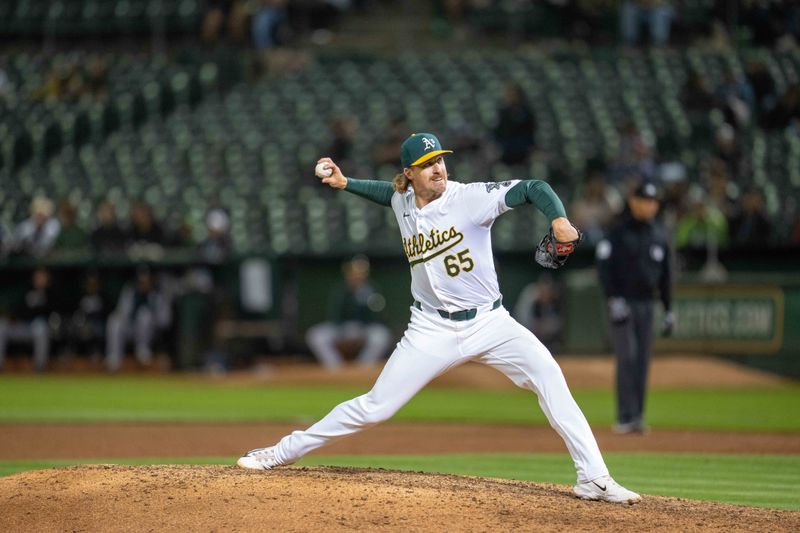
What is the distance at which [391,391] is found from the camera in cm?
636

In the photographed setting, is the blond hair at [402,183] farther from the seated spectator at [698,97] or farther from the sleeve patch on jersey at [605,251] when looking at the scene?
the seated spectator at [698,97]

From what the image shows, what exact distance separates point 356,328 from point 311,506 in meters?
11.3

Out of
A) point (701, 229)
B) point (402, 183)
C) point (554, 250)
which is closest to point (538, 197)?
point (554, 250)

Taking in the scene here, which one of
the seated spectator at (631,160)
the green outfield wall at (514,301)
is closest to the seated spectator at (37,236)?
the green outfield wall at (514,301)

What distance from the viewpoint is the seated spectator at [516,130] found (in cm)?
1895

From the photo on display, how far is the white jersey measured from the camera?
6.35 metres

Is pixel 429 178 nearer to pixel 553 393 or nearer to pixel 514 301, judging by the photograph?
pixel 553 393

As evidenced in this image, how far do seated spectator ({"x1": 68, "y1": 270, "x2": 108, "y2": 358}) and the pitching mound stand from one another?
1182 cm

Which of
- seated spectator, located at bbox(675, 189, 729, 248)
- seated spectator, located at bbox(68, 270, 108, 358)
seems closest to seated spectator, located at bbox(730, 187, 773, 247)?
seated spectator, located at bbox(675, 189, 729, 248)

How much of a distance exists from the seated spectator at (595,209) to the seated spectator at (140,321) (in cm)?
615

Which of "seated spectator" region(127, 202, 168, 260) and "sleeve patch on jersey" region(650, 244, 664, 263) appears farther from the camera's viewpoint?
"seated spectator" region(127, 202, 168, 260)

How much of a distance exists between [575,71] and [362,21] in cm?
512

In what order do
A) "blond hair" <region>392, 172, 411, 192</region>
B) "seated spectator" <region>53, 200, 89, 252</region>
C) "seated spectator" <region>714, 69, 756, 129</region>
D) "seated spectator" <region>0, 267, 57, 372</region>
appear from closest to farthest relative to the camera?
"blond hair" <region>392, 172, 411, 192</region> → "seated spectator" <region>0, 267, 57, 372</region> → "seated spectator" <region>53, 200, 89, 252</region> → "seated spectator" <region>714, 69, 756, 129</region>

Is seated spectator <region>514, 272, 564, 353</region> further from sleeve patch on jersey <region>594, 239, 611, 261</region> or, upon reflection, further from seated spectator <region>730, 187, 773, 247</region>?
sleeve patch on jersey <region>594, 239, 611, 261</region>
